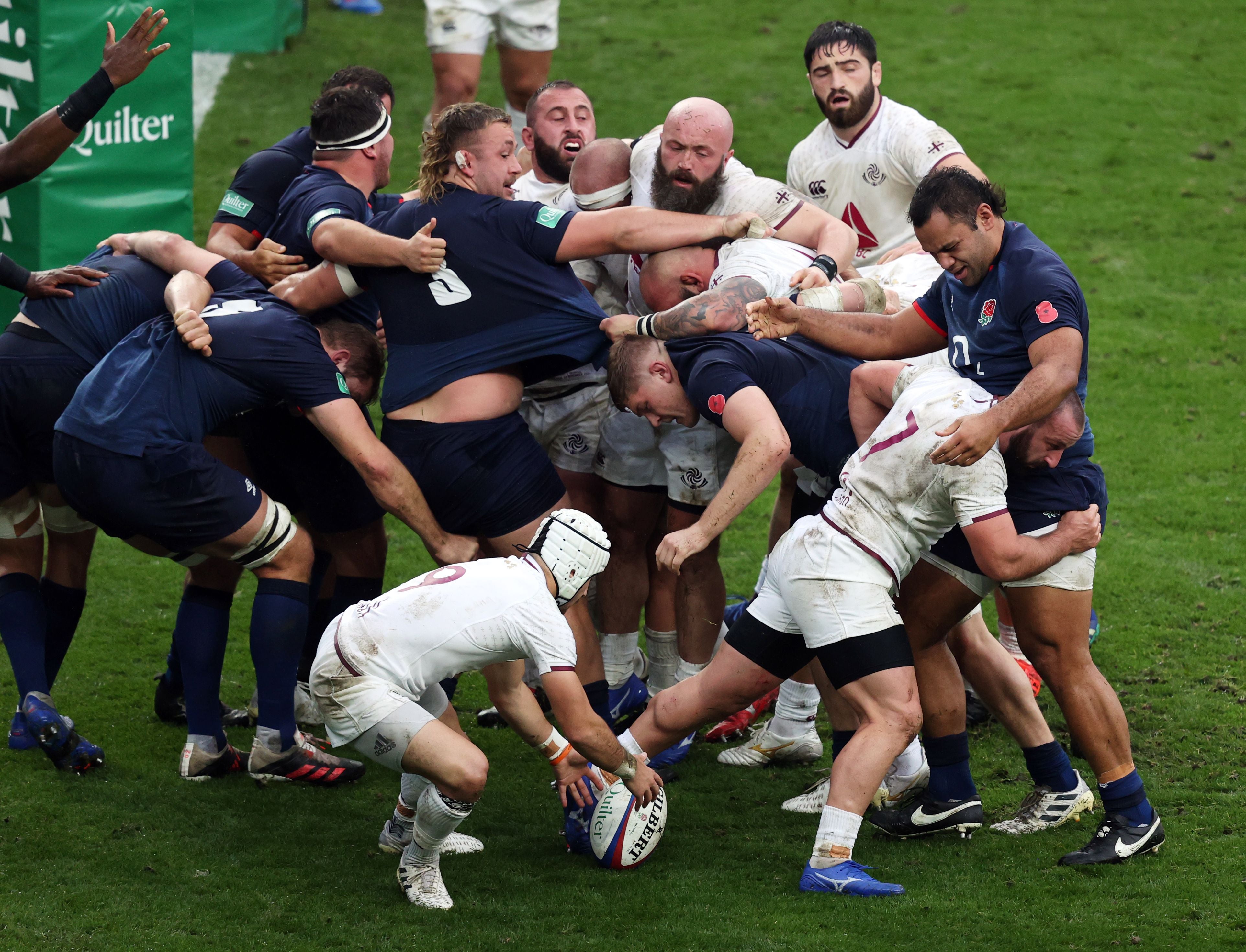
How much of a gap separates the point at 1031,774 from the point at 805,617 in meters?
1.04

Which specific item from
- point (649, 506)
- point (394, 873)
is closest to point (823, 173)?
point (649, 506)

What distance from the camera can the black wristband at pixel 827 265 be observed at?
501 cm

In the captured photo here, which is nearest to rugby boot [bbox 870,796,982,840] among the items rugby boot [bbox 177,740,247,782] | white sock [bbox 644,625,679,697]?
white sock [bbox 644,625,679,697]

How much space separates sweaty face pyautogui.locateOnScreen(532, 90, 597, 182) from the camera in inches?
226

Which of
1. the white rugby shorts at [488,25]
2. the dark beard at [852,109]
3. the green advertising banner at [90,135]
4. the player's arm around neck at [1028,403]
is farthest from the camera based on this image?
the white rugby shorts at [488,25]

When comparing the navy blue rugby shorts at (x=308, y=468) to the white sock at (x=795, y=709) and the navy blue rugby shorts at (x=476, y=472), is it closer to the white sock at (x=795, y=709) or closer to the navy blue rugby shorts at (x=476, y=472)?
the navy blue rugby shorts at (x=476, y=472)

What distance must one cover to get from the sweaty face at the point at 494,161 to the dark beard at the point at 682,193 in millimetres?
582

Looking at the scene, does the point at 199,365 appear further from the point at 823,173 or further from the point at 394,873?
the point at 823,173

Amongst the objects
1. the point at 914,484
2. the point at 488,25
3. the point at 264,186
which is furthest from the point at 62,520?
the point at 488,25

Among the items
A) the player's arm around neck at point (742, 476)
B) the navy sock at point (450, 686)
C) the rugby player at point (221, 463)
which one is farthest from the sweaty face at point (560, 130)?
the navy sock at point (450, 686)

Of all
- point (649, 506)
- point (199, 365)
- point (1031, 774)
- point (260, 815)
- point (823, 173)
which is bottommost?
point (260, 815)

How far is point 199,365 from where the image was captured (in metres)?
4.57

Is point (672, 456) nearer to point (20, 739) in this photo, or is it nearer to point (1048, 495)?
point (1048, 495)

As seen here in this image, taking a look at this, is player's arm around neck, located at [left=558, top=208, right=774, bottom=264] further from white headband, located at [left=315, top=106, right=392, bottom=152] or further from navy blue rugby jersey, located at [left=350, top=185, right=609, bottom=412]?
white headband, located at [left=315, top=106, right=392, bottom=152]
